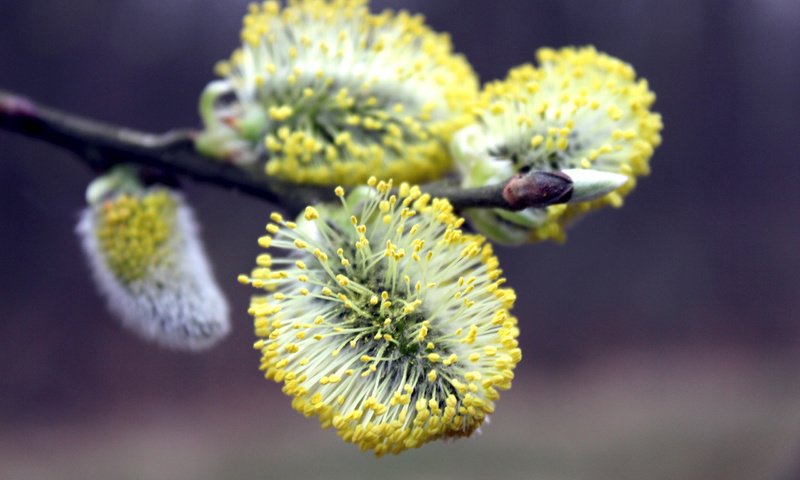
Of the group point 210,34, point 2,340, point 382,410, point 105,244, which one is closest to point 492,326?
point 382,410

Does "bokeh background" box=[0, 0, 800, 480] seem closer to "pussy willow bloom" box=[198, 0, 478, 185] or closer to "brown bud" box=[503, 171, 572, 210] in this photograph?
"pussy willow bloom" box=[198, 0, 478, 185]

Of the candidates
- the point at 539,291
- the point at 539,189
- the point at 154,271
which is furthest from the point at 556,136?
the point at 539,291

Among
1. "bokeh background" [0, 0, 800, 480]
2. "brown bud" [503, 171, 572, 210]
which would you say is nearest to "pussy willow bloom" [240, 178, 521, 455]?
"brown bud" [503, 171, 572, 210]

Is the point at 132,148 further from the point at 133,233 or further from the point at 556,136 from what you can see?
the point at 556,136

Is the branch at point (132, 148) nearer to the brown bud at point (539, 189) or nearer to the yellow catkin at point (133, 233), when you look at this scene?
the yellow catkin at point (133, 233)

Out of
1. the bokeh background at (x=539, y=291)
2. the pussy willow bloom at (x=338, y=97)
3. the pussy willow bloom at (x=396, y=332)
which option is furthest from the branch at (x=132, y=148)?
the bokeh background at (x=539, y=291)

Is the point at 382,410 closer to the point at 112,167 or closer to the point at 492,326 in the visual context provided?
the point at 492,326

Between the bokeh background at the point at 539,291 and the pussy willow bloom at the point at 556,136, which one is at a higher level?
the bokeh background at the point at 539,291
